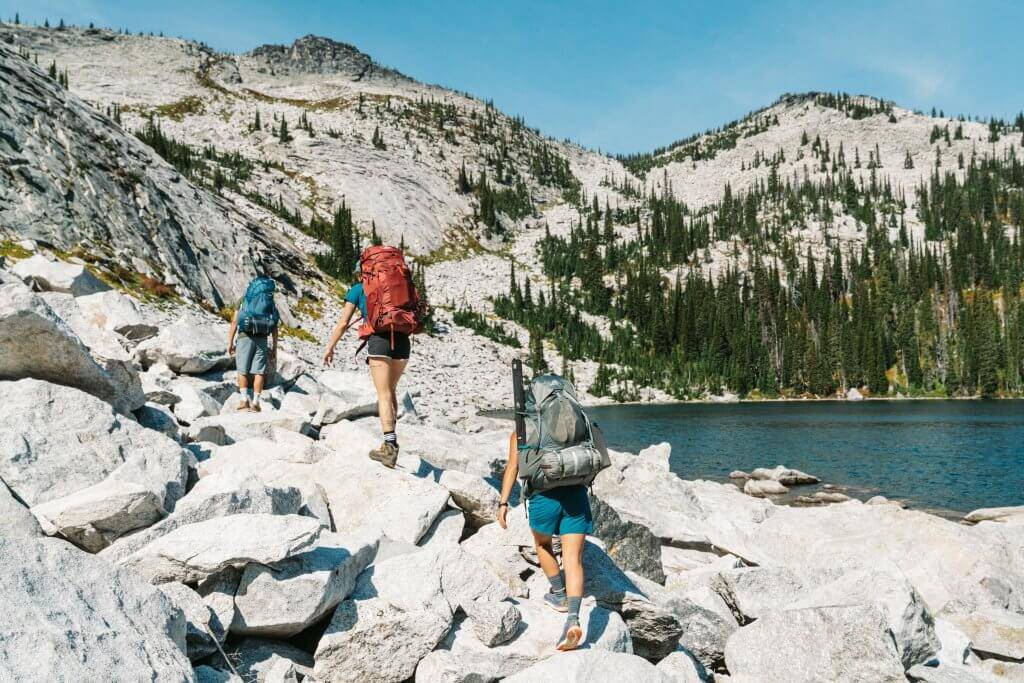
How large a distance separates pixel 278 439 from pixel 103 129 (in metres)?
40.2

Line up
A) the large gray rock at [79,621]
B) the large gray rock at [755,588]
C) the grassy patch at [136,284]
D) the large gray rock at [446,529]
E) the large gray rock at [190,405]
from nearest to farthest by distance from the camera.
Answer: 1. the large gray rock at [79,621]
2. the large gray rock at [446,529]
3. the large gray rock at [755,588]
4. the large gray rock at [190,405]
5. the grassy patch at [136,284]

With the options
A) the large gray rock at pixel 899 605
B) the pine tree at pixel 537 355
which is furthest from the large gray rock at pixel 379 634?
the pine tree at pixel 537 355

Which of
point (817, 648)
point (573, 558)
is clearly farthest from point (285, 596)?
point (817, 648)

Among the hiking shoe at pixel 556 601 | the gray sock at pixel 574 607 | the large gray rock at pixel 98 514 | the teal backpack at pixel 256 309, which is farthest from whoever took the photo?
the teal backpack at pixel 256 309

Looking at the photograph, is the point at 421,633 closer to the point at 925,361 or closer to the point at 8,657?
the point at 8,657

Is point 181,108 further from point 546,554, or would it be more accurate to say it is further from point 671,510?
point 546,554

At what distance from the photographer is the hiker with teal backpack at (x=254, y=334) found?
11.6 meters

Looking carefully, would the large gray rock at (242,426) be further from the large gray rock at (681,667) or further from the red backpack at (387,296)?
the large gray rock at (681,667)

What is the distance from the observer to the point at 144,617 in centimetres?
356

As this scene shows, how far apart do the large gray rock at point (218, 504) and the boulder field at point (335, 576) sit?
0.02 m

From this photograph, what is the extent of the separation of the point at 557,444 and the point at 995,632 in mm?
7421

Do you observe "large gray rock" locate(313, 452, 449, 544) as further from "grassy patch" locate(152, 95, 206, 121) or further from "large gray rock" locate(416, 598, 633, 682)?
"grassy patch" locate(152, 95, 206, 121)

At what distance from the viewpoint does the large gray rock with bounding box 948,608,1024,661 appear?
782 cm

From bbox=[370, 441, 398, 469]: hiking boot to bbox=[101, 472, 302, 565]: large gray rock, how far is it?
1.81 m
